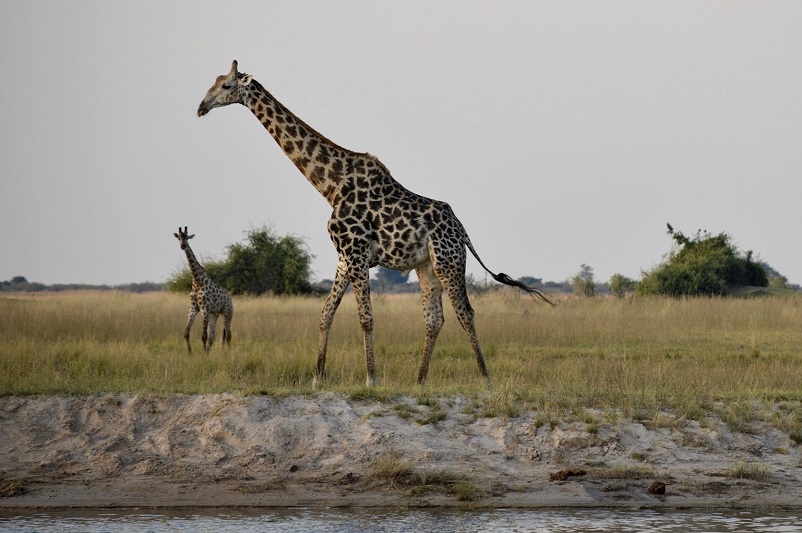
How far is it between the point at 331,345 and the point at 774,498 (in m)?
A: 8.89

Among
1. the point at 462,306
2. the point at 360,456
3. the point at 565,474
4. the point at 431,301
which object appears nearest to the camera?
the point at 565,474

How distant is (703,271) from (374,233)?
22.1 m

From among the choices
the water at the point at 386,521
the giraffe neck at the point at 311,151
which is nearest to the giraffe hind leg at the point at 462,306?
the giraffe neck at the point at 311,151

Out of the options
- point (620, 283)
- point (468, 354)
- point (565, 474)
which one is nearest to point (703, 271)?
point (620, 283)

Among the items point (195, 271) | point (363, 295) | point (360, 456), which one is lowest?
point (360, 456)

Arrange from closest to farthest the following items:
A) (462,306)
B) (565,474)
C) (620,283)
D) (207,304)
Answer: (565,474), (462,306), (207,304), (620,283)

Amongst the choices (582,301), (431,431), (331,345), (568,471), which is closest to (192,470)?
(431,431)

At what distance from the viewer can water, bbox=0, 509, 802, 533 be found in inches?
304

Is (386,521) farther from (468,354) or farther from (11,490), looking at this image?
(468,354)

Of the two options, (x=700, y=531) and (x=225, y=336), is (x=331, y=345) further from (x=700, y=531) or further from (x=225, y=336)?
(x=700, y=531)

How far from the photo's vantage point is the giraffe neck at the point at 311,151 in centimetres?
1258

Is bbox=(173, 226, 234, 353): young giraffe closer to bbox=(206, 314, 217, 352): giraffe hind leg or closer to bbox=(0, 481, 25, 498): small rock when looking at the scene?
bbox=(206, 314, 217, 352): giraffe hind leg

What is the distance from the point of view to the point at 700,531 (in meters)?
7.66

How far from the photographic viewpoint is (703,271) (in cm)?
3244
